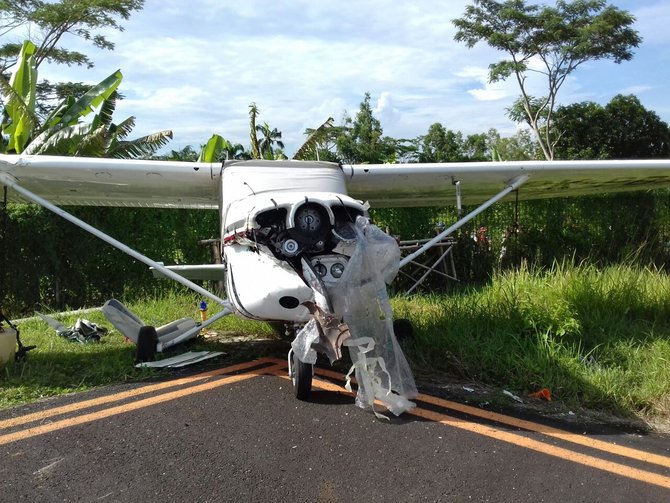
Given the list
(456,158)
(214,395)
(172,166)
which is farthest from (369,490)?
(456,158)

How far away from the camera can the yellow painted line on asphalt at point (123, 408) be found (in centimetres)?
438

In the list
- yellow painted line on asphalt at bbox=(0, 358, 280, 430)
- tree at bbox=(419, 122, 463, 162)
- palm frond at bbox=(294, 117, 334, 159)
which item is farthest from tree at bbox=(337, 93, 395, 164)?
yellow painted line on asphalt at bbox=(0, 358, 280, 430)

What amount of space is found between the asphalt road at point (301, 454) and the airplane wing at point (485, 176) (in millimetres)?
3065

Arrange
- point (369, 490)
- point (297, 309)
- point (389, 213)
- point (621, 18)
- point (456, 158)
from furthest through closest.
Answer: point (456, 158) → point (621, 18) → point (389, 213) → point (297, 309) → point (369, 490)

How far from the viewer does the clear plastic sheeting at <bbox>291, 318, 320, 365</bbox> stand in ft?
14.6

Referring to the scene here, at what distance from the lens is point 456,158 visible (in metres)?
34.8

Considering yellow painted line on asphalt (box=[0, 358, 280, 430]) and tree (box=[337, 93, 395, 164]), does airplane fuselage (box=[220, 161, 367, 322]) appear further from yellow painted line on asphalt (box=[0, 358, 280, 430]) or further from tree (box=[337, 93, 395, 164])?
tree (box=[337, 93, 395, 164])

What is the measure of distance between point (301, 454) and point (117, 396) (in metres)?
2.20

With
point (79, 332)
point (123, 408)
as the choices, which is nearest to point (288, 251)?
point (123, 408)

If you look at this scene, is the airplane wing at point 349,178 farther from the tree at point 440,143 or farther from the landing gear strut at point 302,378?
the tree at point 440,143

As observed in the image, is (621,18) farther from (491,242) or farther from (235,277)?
(235,277)

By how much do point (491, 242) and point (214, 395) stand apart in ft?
26.9

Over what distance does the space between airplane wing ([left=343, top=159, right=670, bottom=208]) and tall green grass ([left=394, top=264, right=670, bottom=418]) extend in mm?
1398

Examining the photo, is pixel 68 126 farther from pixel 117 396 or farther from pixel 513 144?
pixel 513 144
